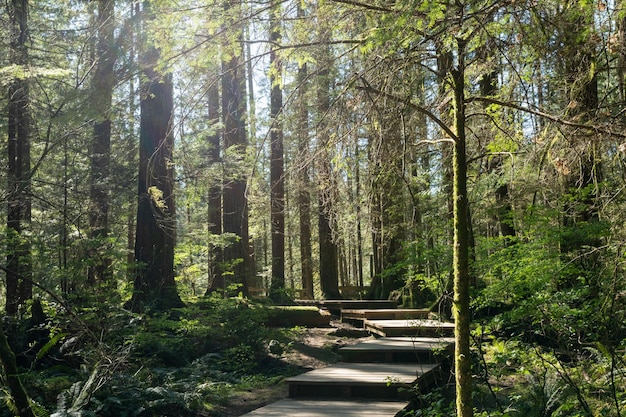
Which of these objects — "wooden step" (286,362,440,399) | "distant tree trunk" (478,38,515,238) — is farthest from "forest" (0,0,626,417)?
"wooden step" (286,362,440,399)

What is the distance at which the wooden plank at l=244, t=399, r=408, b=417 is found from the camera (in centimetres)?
552

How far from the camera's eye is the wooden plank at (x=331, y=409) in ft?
18.1

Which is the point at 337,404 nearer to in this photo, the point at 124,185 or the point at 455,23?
the point at 455,23

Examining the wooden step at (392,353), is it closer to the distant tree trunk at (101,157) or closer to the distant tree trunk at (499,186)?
the distant tree trunk at (499,186)

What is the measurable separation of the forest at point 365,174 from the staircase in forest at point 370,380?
373mm

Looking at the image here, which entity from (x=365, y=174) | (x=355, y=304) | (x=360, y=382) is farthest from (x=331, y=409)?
(x=355, y=304)

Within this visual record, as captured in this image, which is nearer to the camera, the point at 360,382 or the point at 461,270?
the point at 461,270

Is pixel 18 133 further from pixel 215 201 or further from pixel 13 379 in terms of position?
pixel 13 379

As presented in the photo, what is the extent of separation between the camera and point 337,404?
608 cm

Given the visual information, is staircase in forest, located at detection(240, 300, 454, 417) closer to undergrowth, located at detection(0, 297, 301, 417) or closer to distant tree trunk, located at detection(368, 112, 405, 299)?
undergrowth, located at detection(0, 297, 301, 417)

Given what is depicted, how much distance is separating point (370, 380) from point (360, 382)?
15 centimetres

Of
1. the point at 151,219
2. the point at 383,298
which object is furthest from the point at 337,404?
the point at 383,298

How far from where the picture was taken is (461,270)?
3.39 meters

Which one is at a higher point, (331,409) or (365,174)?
(365,174)
